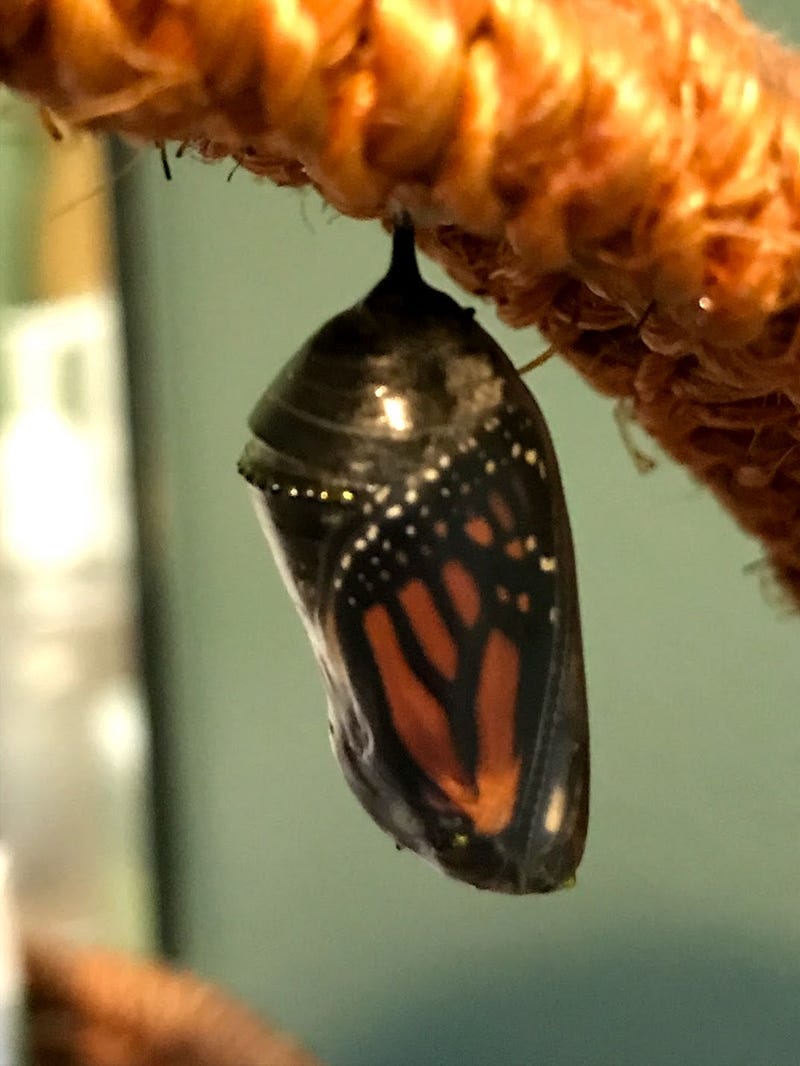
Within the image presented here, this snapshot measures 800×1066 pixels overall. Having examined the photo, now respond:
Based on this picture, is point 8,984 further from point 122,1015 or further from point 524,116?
point 524,116

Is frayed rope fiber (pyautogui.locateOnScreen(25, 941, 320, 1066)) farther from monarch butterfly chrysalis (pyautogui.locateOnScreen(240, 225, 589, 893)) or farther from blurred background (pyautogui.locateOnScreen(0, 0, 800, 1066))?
monarch butterfly chrysalis (pyautogui.locateOnScreen(240, 225, 589, 893))

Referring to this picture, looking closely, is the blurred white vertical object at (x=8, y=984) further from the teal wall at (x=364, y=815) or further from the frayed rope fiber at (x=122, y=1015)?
the teal wall at (x=364, y=815)

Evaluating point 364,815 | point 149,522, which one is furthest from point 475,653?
point 149,522

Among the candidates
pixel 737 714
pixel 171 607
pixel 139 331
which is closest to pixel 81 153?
pixel 139 331

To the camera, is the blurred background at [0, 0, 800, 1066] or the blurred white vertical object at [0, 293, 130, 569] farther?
the blurred white vertical object at [0, 293, 130, 569]

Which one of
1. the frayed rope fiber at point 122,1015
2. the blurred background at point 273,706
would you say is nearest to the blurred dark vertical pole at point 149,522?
the blurred background at point 273,706

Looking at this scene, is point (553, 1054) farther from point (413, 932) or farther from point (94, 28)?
point (94, 28)

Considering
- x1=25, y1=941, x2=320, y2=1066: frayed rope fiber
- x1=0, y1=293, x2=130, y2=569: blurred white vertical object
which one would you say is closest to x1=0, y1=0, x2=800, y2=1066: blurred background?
x1=0, y1=293, x2=130, y2=569: blurred white vertical object

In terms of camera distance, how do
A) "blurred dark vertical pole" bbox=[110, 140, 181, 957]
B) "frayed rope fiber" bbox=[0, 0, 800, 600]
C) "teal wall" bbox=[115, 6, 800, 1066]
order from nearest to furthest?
"frayed rope fiber" bbox=[0, 0, 800, 600]
"teal wall" bbox=[115, 6, 800, 1066]
"blurred dark vertical pole" bbox=[110, 140, 181, 957]
